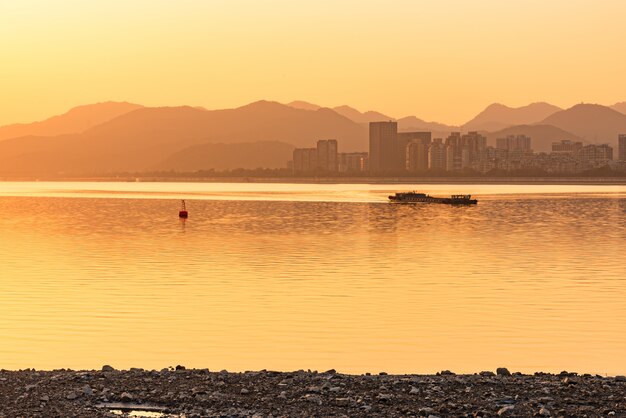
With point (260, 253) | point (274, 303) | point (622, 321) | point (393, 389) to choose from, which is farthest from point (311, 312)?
point (260, 253)

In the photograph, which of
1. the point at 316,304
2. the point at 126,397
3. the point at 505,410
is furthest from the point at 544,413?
the point at 316,304

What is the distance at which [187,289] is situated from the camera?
41.5 meters

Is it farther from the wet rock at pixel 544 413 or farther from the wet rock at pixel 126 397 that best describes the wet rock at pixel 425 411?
the wet rock at pixel 126 397

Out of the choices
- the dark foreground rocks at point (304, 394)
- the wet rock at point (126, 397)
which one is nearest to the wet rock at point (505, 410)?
the dark foreground rocks at point (304, 394)

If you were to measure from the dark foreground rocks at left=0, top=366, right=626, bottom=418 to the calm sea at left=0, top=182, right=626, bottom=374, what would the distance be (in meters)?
3.52

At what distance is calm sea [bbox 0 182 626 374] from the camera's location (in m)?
25.9

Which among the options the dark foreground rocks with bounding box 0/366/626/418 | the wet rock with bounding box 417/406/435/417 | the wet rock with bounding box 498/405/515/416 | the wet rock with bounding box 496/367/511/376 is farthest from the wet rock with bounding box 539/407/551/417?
the wet rock with bounding box 496/367/511/376

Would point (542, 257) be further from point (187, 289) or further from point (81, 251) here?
point (81, 251)

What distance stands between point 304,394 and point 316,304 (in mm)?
17456

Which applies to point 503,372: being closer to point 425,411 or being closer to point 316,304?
point 425,411

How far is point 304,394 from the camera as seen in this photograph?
1889 cm

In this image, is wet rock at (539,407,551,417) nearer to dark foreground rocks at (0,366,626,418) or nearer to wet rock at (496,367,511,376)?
dark foreground rocks at (0,366,626,418)

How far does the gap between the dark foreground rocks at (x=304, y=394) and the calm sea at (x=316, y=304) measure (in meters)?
3.52

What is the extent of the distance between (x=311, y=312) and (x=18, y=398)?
17.0 m
